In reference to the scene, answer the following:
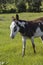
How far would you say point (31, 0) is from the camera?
91.1 m

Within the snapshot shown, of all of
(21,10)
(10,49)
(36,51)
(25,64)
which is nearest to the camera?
(25,64)

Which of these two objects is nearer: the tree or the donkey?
the donkey

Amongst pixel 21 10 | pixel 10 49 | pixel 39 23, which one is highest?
pixel 39 23

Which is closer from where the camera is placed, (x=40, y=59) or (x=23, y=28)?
(x=40, y=59)

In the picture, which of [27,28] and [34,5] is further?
[34,5]

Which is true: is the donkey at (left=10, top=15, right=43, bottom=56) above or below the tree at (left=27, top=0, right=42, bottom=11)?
above

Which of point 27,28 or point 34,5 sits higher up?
point 27,28

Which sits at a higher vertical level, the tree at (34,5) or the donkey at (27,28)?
the donkey at (27,28)

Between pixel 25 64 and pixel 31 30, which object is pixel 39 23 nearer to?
pixel 31 30

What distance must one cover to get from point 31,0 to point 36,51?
77.6 metres

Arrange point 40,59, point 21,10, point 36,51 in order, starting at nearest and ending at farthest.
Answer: point 40,59 → point 36,51 → point 21,10

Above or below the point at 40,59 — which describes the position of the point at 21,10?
below

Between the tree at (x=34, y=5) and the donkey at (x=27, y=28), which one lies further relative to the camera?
the tree at (x=34, y=5)

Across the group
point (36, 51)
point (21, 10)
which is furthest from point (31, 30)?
point (21, 10)
